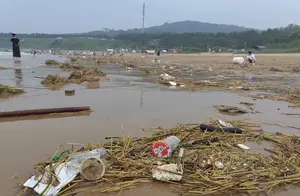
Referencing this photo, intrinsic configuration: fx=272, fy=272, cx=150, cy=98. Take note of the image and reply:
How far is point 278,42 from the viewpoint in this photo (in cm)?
7456

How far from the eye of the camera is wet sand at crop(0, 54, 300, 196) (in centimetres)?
383

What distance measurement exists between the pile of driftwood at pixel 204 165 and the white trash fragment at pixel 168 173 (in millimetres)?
69

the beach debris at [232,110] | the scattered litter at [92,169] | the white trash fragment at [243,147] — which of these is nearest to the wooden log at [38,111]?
the scattered litter at [92,169]

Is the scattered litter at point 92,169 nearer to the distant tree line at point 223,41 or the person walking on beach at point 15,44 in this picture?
the person walking on beach at point 15,44

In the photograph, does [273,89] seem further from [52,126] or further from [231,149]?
[52,126]

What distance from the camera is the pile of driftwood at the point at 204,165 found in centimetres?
316

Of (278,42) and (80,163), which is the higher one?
(278,42)

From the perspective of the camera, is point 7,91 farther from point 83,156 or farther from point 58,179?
point 58,179

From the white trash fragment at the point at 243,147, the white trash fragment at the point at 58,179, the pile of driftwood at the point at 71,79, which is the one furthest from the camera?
the pile of driftwood at the point at 71,79

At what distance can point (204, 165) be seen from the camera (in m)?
3.61

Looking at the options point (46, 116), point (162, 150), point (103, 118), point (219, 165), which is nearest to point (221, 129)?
point (219, 165)

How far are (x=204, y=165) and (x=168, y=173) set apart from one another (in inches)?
22.7

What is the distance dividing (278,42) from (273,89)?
71719 mm

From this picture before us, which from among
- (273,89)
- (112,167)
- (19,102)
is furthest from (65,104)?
(273,89)
